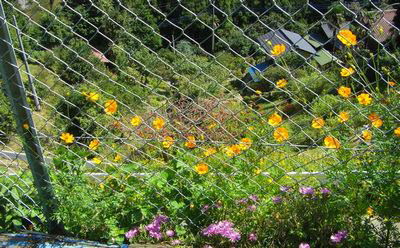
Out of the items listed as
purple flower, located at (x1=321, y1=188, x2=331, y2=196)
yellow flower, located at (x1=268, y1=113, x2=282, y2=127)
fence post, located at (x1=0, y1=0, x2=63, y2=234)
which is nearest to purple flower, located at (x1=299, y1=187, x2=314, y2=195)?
purple flower, located at (x1=321, y1=188, x2=331, y2=196)

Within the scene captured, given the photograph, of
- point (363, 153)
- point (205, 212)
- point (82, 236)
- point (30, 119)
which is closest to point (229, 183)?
point (205, 212)

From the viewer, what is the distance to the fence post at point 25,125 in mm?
1692

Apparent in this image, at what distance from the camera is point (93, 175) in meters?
2.10

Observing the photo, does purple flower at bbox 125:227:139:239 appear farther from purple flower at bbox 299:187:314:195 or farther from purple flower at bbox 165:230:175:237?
purple flower at bbox 299:187:314:195

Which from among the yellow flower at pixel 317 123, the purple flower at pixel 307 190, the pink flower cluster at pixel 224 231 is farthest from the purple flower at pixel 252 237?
the yellow flower at pixel 317 123

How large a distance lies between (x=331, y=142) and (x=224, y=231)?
0.57m

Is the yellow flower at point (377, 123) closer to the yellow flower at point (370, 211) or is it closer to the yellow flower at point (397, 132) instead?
the yellow flower at point (397, 132)

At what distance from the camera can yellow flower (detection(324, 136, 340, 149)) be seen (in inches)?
72.9

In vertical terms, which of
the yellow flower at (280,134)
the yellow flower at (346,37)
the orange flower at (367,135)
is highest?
the yellow flower at (346,37)

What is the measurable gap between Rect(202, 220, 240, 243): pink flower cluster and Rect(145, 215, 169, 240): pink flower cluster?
20 cm

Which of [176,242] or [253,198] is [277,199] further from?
[176,242]

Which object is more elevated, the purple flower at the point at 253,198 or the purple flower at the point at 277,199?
the purple flower at the point at 277,199

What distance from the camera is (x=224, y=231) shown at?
191 cm

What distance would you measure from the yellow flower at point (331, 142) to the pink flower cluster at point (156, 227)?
758 millimetres
